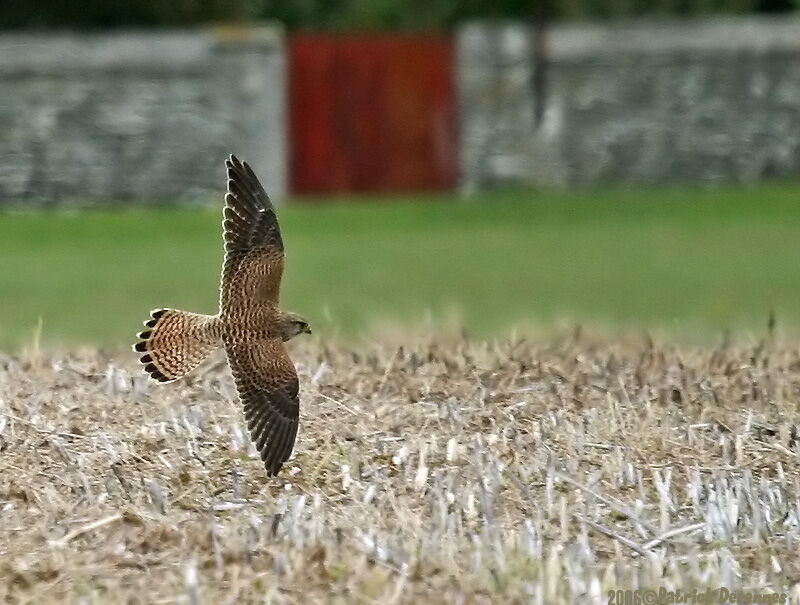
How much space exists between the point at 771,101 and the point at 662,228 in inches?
203

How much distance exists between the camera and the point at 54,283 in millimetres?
13266

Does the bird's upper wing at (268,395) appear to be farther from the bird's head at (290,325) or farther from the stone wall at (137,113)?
the stone wall at (137,113)

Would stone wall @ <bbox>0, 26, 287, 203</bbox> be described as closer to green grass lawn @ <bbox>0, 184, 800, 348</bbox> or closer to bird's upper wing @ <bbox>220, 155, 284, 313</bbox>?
green grass lawn @ <bbox>0, 184, 800, 348</bbox>

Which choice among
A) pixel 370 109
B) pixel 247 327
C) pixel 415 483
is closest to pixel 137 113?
pixel 370 109

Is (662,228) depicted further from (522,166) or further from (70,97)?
(70,97)

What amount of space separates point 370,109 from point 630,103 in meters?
3.19

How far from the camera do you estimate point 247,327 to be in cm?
521

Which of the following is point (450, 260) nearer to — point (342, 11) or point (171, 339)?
point (171, 339)

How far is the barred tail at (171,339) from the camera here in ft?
17.0

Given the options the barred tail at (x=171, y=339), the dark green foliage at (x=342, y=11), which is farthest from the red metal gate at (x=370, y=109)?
the barred tail at (x=171, y=339)

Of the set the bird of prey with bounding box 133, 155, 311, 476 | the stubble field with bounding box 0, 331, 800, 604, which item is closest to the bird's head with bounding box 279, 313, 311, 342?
the bird of prey with bounding box 133, 155, 311, 476

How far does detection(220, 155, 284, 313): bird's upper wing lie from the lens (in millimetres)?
5266

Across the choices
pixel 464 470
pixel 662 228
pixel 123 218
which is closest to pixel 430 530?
pixel 464 470

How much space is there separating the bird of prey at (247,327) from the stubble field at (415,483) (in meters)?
0.27
